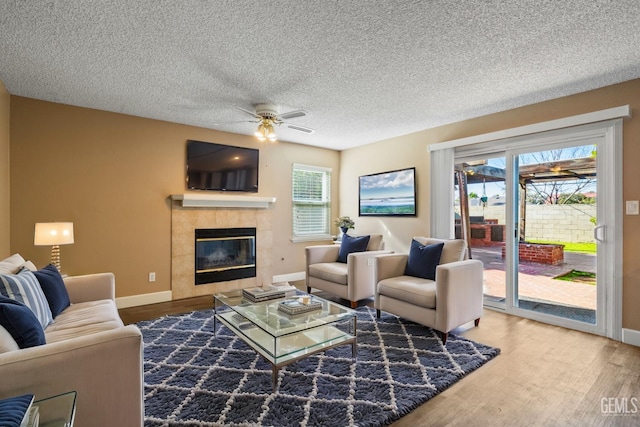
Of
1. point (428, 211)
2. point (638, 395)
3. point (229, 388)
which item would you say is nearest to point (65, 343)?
point (229, 388)

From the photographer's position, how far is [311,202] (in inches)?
225

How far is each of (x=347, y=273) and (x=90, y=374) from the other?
283 centimetres

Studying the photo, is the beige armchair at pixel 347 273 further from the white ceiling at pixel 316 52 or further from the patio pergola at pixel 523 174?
the white ceiling at pixel 316 52

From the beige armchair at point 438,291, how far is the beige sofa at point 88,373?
234 cm

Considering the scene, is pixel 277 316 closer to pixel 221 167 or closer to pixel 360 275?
pixel 360 275

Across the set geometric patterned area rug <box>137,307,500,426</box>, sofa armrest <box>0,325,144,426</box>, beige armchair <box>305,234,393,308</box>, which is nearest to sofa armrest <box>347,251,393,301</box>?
beige armchair <box>305,234,393,308</box>

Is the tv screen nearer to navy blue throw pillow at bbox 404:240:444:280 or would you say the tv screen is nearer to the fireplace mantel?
the fireplace mantel

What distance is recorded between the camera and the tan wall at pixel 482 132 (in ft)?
9.35

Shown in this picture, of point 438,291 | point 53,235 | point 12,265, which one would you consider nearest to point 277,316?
point 438,291

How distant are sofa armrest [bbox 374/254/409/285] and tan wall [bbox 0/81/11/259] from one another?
382cm

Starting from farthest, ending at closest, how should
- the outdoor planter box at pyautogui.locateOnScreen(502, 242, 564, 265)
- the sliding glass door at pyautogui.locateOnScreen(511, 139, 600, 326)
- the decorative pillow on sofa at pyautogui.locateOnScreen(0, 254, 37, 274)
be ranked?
the outdoor planter box at pyautogui.locateOnScreen(502, 242, 564, 265) → the sliding glass door at pyautogui.locateOnScreen(511, 139, 600, 326) → the decorative pillow on sofa at pyautogui.locateOnScreen(0, 254, 37, 274)

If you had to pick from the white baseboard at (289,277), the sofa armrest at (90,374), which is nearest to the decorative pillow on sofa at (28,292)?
the sofa armrest at (90,374)

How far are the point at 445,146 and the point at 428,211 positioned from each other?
0.95 meters

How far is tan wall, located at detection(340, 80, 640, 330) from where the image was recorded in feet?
9.35
